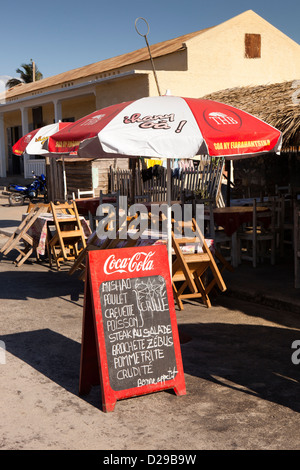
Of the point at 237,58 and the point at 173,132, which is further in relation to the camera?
the point at 237,58

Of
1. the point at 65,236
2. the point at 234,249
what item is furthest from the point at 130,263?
the point at 65,236

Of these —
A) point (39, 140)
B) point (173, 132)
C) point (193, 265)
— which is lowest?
point (193, 265)

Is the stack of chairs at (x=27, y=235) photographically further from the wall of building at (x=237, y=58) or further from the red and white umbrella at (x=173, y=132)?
the wall of building at (x=237, y=58)

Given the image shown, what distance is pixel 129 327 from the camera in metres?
4.52

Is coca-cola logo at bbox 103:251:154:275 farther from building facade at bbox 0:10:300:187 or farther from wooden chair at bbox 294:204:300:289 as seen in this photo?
building facade at bbox 0:10:300:187

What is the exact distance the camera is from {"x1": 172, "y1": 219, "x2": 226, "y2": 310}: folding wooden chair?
6964 millimetres

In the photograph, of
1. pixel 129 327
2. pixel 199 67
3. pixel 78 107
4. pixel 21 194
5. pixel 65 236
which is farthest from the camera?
pixel 78 107

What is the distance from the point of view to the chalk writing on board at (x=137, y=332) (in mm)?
4402

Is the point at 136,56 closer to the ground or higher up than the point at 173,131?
higher up

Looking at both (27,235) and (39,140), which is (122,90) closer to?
(39,140)

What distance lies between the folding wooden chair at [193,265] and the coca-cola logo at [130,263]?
84.1 inches

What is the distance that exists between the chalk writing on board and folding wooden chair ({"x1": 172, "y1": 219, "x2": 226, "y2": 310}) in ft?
7.05

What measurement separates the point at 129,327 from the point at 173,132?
201 cm

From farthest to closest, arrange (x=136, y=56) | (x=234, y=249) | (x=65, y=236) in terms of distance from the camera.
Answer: (x=136, y=56), (x=65, y=236), (x=234, y=249)
